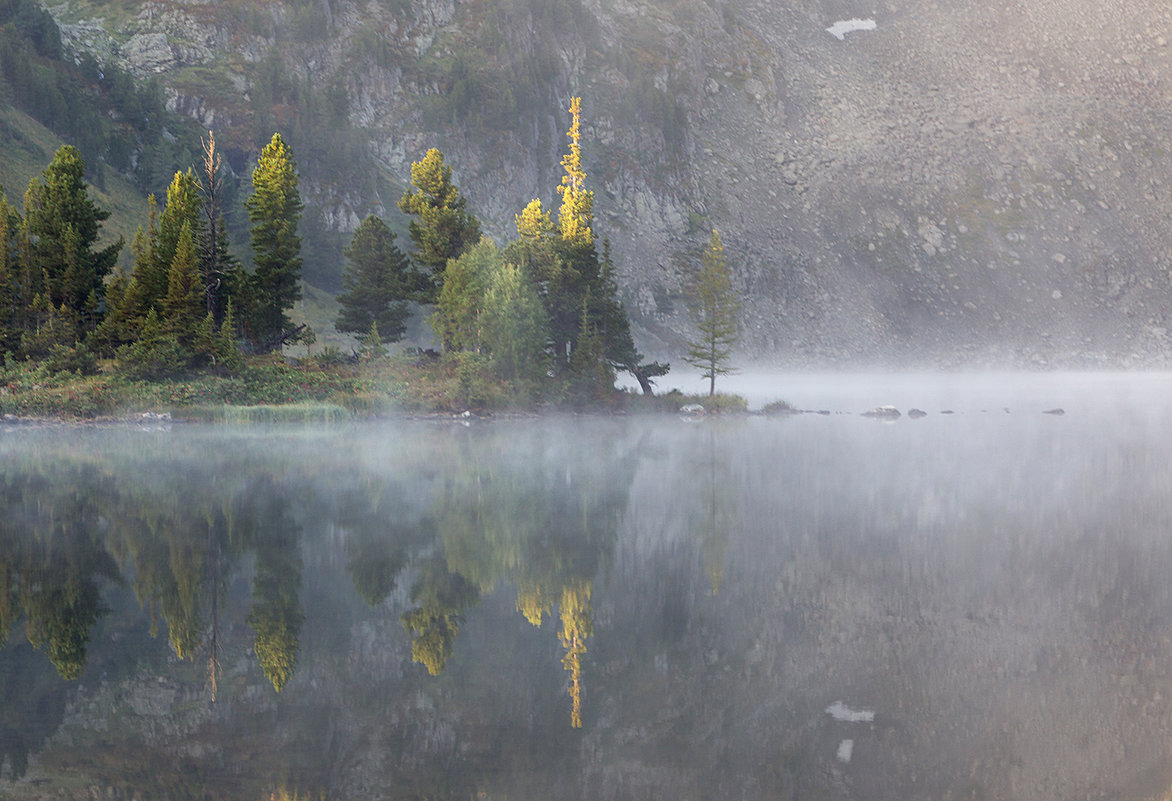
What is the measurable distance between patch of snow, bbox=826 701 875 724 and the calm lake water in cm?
3

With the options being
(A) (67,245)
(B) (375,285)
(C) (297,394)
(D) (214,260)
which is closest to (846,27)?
(B) (375,285)

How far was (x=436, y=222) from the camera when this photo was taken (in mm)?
65562

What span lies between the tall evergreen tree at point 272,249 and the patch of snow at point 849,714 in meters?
55.7

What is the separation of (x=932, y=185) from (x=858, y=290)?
28788mm

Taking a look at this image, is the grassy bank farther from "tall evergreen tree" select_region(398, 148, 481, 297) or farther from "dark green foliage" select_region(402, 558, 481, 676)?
"dark green foliage" select_region(402, 558, 481, 676)

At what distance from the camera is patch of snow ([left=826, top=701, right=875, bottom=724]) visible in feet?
35.0

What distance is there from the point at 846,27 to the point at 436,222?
158m

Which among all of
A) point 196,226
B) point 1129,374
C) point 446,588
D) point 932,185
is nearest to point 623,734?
point 446,588

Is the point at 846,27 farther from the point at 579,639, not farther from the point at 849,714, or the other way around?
the point at 849,714

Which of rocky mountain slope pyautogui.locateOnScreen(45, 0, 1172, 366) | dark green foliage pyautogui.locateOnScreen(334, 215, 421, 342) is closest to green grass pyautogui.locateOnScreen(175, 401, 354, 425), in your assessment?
dark green foliage pyautogui.locateOnScreen(334, 215, 421, 342)

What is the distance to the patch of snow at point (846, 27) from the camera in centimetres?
19250

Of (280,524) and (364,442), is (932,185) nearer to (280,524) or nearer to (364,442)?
(364,442)

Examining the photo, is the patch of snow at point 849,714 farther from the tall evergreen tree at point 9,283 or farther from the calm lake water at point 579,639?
the tall evergreen tree at point 9,283

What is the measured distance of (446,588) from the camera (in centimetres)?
1619
